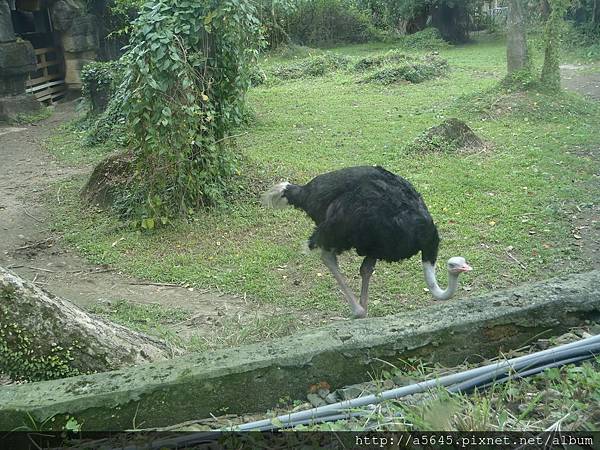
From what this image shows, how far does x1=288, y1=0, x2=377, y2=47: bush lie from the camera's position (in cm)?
2614

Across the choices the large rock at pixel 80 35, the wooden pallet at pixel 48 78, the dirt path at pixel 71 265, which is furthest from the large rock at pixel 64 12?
the dirt path at pixel 71 265

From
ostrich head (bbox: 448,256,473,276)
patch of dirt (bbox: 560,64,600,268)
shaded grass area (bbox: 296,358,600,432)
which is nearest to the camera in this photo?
shaded grass area (bbox: 296,358,600,432)

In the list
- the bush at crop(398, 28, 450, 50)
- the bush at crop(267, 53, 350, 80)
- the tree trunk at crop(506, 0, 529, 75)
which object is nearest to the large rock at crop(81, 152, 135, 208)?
the tree trunk at crop(506, 0, 529, 75)

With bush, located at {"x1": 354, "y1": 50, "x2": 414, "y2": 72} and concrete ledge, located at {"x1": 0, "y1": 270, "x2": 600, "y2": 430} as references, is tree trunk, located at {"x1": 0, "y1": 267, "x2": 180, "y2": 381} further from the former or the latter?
bush, located at {"x1": 354, "y1": 50, "x2": 414, "y2": 72}

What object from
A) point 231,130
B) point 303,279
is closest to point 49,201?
point 231,130

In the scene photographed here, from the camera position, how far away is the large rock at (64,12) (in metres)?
16.3

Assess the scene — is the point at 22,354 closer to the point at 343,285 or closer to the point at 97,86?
the point at 343,285

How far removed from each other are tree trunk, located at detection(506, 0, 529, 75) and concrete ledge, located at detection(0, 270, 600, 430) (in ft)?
34.1

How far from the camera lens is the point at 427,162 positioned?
9.05 metres

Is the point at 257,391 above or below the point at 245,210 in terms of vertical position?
above

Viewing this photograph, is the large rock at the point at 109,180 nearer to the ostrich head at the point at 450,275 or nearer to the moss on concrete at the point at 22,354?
the ostrich head at the point at 450,275

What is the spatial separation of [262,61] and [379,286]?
16246 mm

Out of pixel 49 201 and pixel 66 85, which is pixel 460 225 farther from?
pixel 66 85

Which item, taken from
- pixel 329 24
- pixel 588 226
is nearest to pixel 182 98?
pixel 588 226
